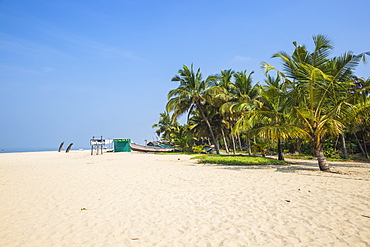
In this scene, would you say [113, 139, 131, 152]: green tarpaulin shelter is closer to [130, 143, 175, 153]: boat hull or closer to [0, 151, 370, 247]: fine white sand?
[130, 143, 175, 153]: boat hull

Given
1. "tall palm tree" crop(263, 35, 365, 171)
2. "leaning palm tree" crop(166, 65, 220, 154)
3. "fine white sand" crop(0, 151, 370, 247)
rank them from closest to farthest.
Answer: "fine white sand" crop(0, 151, 370, 247)
"tall palm tree" crop(263, 35, 365, 171)
"leaning palm tree" crop(166, 65, 220, 154)

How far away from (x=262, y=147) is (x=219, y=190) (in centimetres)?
1098

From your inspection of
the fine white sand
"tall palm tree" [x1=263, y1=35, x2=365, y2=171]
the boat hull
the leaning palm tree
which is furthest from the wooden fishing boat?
the fine white sand

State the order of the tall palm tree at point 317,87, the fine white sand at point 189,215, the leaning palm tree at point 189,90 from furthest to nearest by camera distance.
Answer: the leaning palm tree at point 189,90, the tall palm tree at point 317,87, the fine white sand at point 189,215

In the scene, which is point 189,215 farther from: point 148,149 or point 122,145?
point 122,145

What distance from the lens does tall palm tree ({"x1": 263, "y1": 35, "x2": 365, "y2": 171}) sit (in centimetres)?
870

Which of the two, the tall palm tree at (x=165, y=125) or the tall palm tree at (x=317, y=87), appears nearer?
the tall palm tree at (x=317, y=87)

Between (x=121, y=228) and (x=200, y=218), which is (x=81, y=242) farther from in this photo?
(x=200, y=218)

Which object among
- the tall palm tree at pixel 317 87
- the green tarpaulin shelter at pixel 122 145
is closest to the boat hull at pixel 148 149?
the green tarpaulin shelter at pixel 122 145

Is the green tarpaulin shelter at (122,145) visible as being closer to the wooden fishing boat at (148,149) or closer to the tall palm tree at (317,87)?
the wooden fishing boat at (148,149)

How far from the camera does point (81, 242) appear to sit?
3.06 meters

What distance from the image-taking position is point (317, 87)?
9180 mm

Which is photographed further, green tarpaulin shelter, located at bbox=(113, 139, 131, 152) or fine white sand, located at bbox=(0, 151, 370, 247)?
green tarpaulin shelter, located at bbox=(113, 139, 131, 152)

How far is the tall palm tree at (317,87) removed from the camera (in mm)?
8695
